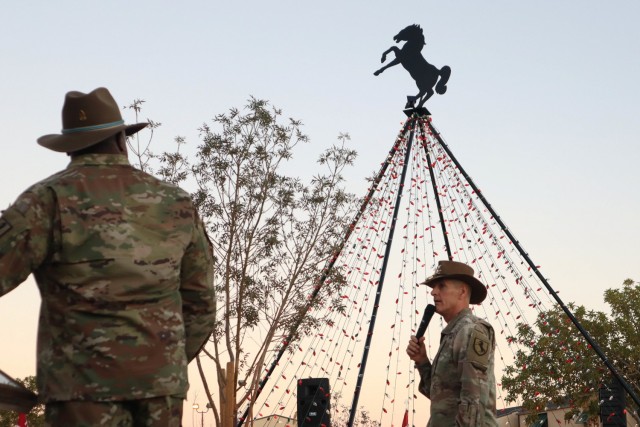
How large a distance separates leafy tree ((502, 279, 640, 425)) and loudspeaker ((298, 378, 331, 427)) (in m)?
20.1

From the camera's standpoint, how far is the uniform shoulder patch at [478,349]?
6.01m

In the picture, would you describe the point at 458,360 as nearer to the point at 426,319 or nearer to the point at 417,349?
the point at 417,349

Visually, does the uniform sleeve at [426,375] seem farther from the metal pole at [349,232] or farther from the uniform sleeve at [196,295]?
the metal pole at [349,232]

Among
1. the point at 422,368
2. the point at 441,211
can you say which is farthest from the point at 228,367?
the point at 422,368

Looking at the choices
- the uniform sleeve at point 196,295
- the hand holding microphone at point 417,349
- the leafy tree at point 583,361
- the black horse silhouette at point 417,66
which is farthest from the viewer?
the leafy tree at point 583,361

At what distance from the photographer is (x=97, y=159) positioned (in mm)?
3455

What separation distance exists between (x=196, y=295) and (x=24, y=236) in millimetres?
735

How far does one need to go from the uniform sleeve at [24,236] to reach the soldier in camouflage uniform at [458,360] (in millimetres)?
3406

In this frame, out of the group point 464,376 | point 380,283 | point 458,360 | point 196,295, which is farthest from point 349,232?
point 196,295

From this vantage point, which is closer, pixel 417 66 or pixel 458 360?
pixel 458 360

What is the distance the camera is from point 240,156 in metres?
21.1

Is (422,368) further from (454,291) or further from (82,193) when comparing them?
(82,193)

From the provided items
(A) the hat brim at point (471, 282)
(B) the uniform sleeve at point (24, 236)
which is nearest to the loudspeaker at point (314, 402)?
(A) the hat brim at point (471, 282)

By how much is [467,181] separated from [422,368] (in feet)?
29.3
